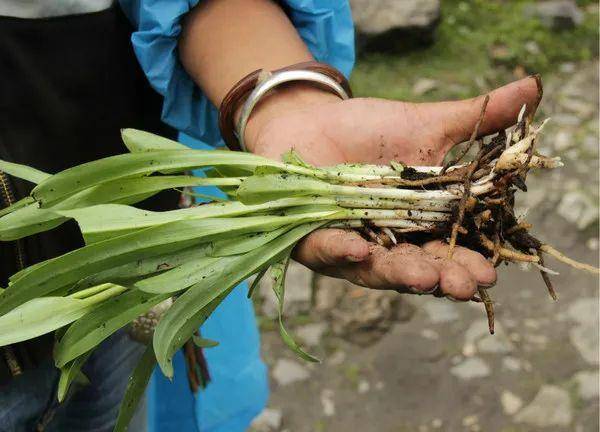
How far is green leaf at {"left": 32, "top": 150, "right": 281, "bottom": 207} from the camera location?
3.93 ft

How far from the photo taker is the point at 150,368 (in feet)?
4.27

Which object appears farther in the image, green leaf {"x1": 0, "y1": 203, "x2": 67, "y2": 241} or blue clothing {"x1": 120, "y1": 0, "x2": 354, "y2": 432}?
blue clothing {"x1": 120, "y1": 0, "x2": 354, "y2": 432}

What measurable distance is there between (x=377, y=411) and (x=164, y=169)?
1.58 meters

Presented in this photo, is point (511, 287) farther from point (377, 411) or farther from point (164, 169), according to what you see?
point (164, 169)

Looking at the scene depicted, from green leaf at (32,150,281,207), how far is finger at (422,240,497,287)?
0.33m

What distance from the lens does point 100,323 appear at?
124cm

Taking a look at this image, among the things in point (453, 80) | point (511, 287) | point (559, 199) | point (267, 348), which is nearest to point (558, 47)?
point (453, 80)

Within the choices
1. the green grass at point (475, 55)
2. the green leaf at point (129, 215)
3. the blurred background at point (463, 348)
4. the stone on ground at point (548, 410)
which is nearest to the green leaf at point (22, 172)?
the green leaf at point (129, 215)

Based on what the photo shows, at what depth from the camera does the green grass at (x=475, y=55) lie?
4059 millimetres

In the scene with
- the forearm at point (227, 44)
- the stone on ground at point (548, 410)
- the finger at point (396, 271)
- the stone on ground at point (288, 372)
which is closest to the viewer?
the finger at point (396, 271)

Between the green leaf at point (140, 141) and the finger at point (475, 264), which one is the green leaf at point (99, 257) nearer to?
the green leaf at point (140, 141)

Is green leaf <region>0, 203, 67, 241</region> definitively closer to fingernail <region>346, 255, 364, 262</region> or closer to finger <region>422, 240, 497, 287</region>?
fingernail <region>346, 255, 364, 262</region>

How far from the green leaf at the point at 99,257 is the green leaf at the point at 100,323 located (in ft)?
0.22

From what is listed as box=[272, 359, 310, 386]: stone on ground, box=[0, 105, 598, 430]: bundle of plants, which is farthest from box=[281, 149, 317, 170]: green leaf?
box=[272, 359, 310, 386]: stone on ground
